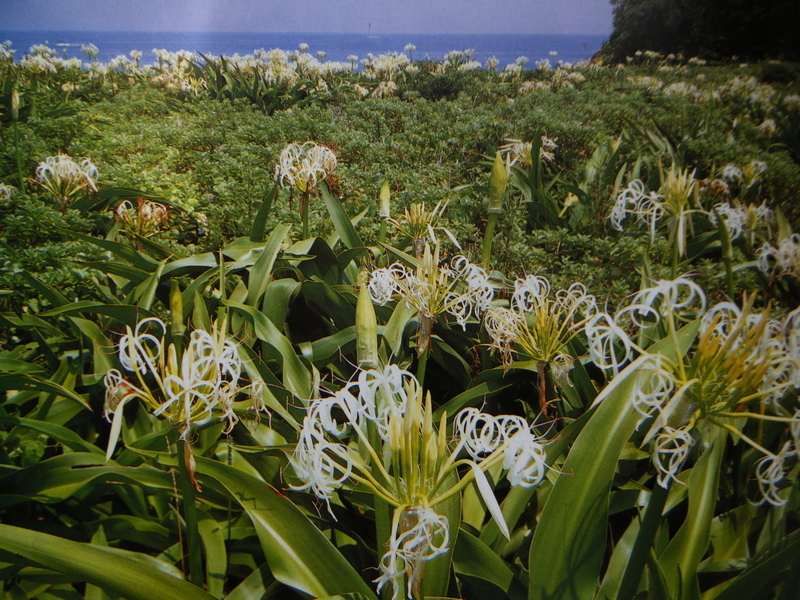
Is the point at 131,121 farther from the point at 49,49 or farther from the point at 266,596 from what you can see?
the point at 266,596

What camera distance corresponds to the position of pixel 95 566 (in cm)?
50

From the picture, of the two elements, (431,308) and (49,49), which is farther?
(49,49)

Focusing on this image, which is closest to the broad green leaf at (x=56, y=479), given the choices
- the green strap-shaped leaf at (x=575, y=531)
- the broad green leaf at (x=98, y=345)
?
the broad green leaf at (x=98, y=345)

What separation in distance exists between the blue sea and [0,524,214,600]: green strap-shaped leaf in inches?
45.7

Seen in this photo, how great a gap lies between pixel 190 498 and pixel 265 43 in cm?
119

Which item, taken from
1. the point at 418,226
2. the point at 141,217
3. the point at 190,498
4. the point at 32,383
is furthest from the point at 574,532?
the point at 141,217

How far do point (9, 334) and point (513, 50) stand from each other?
132cm

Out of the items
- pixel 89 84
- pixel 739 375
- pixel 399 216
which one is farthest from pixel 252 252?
pixel 739 375

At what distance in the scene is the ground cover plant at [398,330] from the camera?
0.54m

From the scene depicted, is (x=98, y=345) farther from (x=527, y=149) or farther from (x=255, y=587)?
(x=527, y=149)

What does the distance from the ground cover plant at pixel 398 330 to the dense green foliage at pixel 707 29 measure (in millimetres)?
53

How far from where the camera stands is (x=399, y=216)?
1244mm

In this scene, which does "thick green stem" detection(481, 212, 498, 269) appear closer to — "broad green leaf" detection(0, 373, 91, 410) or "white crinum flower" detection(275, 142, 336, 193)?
"white crinum flower" detection(275, 142, 336, 193)

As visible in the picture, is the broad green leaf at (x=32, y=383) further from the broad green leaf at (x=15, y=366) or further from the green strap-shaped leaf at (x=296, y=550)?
the green strap-shaped leaf at (x=296, y=550)
